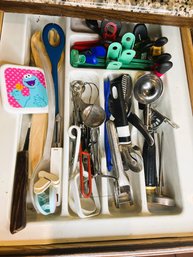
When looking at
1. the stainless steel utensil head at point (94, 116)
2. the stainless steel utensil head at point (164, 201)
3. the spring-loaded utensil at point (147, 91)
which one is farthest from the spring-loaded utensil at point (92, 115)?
the stainless steel utensil head at point (164, 201)

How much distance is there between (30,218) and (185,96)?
1.60 ft

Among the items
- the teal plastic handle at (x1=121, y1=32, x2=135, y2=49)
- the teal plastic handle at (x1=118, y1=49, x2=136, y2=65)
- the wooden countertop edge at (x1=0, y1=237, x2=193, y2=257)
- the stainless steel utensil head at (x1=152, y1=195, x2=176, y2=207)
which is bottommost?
the wooden countertop edge at (x1=0, y1=237, x2=193, y2=257)

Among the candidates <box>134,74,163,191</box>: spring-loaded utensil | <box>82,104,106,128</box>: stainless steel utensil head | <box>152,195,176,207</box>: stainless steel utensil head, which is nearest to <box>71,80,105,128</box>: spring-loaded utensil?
<box>82,104,106,128</box>: stainless steel utensil head

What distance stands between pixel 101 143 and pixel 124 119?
0.28 feet

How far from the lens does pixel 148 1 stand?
505 millimetres

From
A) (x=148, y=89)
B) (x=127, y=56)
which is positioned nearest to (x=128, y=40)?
(x=127, y=56)

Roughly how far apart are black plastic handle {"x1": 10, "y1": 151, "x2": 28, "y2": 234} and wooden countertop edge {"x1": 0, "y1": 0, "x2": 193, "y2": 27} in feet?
1.05

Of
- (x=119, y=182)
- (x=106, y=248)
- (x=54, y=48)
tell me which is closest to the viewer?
(x=106, y=248)

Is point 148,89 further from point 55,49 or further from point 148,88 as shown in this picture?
point 55,49

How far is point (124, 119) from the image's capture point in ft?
2.05

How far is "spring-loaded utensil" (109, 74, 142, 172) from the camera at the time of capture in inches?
24.2

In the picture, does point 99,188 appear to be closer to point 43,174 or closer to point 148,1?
point 43,174

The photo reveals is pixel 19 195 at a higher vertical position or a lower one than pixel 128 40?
lower

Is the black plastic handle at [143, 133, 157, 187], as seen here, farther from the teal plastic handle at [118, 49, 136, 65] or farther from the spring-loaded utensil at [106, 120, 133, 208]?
the teal plastic handle at [118, 49, 136, 65]
